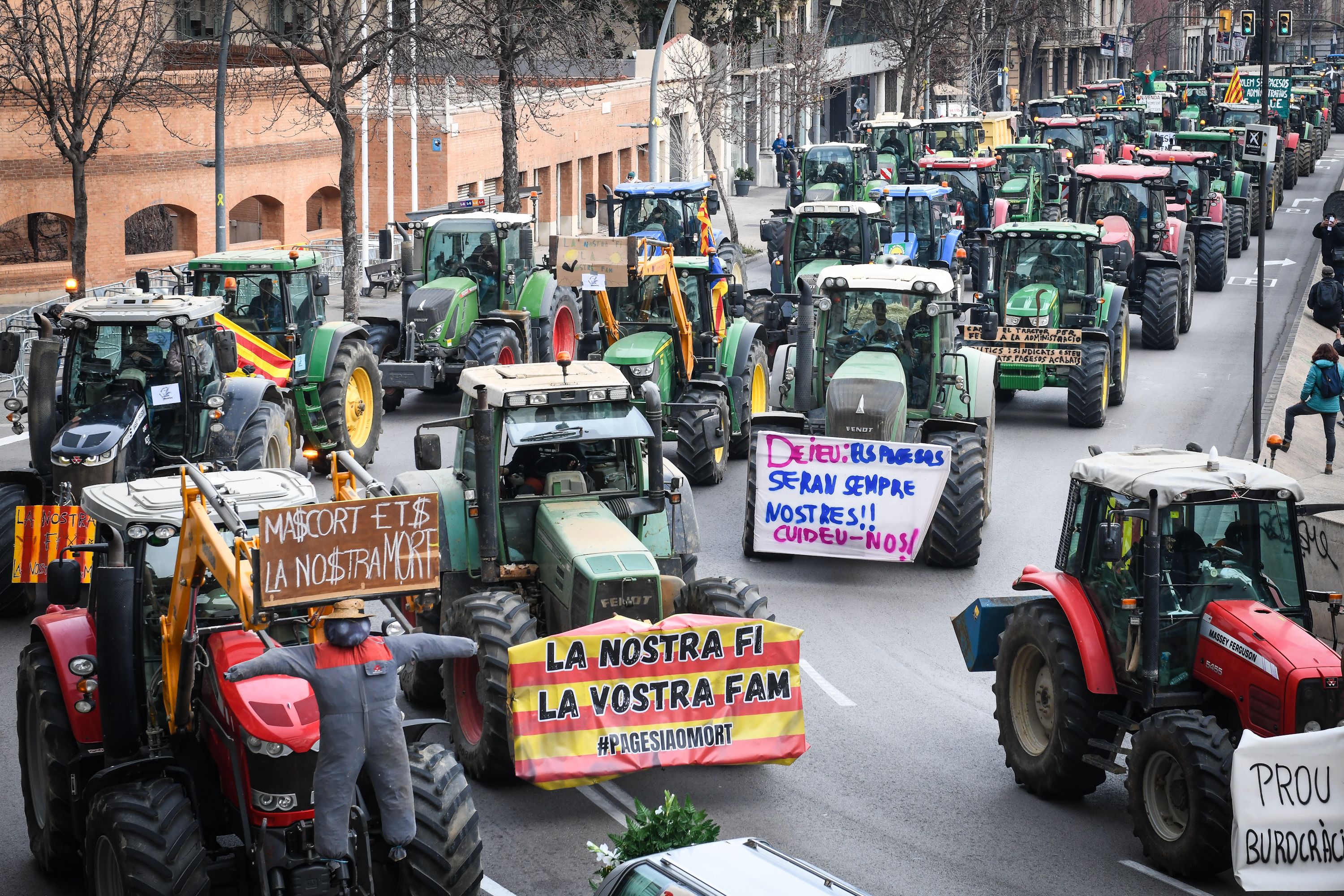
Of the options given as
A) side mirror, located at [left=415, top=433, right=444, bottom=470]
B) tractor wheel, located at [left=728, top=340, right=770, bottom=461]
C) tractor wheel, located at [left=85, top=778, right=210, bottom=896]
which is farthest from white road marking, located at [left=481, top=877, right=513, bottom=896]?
tractor wheel, located at [left=728, top=340, right=770, bottom=461]

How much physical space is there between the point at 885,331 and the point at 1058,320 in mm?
6863

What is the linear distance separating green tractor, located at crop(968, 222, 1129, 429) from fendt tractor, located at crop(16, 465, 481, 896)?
1480cm

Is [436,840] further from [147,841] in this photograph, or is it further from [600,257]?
[600,257]

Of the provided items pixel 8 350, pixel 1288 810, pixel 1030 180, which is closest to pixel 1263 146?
pixel 1288 810

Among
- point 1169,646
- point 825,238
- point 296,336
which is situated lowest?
point 1169,646

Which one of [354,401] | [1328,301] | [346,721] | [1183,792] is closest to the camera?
[346,721]

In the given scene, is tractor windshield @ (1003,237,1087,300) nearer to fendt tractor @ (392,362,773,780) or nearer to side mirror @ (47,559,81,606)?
fendt tractor @ (392,362,773,780)

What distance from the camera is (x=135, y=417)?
48.2 feet

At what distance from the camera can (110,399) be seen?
14734 millimetres

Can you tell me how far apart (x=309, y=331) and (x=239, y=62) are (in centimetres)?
2265

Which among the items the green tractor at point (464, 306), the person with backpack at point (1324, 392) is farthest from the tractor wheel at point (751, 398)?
the person with backpack at point (1324, 392)

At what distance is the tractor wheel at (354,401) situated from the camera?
780 inches

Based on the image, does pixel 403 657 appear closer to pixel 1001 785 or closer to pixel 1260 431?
pixel 1001 785

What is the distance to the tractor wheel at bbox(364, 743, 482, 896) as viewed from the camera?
8031 millimetres
